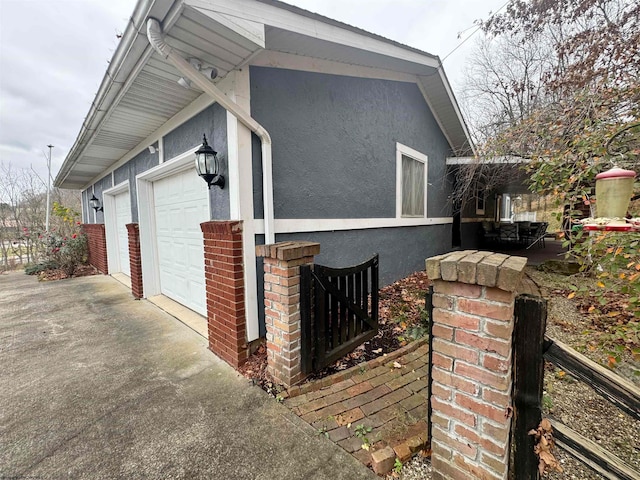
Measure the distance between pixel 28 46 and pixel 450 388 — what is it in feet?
23.5

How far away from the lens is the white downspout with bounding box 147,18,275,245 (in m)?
2.10

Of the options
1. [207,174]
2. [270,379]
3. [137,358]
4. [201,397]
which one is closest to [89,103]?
[207,174]

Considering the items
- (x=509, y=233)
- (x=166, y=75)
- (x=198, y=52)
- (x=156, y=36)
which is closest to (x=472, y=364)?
(x=156, y=36)

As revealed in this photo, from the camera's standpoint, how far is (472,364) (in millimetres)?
1308

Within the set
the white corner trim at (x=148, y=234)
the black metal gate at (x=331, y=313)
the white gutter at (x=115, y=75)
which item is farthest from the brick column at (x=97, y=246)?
the black metal gate at (x=331, y=313)

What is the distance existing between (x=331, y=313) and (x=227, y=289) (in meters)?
1.13

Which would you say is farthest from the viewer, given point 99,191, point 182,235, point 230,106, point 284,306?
point 99,191

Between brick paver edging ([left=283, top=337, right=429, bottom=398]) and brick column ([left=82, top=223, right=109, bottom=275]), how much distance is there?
818 centimetres

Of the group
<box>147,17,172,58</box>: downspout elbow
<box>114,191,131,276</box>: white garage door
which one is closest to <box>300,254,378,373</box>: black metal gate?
<box>147,17,172,58</box>: downspout elbow

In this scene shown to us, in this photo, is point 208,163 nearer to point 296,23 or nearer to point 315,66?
point 296,23

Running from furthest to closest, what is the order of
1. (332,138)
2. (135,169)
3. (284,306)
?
(135,169)
(332,138)
(284,306)

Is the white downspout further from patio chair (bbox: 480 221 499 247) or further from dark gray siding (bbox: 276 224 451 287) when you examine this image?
patio chair (bbox: 480 221 499 247)

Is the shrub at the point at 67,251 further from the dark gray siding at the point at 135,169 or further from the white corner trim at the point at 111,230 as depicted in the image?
the dark gray siding at the point at 135,169

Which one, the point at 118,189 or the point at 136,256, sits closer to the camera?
the point at 136,256
